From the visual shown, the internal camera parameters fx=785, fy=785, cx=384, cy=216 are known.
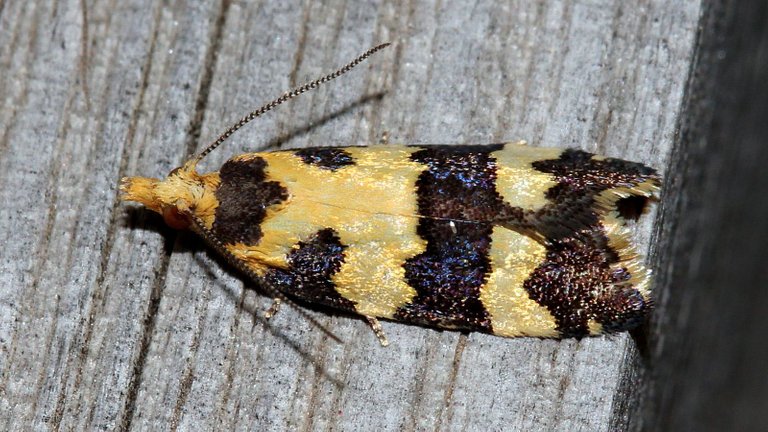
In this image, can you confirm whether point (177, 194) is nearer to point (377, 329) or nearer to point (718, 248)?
point (377, 329)

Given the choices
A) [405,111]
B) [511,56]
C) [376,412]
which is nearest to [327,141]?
[405,111]

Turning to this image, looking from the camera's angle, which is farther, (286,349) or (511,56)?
(511,56)

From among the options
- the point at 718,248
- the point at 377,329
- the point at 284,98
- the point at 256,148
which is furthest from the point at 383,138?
the point at 718,248

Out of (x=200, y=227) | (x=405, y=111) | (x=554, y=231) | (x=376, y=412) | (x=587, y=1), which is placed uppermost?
(x=587, y=1)

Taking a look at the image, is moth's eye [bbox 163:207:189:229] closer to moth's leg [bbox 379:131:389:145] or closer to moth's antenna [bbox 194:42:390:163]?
moth's antenna [bbox 194:42:390:163]

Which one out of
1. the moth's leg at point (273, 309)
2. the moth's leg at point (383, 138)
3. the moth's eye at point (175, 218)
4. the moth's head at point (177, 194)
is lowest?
the moth's leg at point (273, 309)

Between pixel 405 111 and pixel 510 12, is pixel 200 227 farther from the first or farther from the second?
pixel 510 12

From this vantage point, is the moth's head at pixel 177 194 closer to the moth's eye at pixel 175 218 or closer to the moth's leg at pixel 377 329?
the moth's eye at pixel 175 218

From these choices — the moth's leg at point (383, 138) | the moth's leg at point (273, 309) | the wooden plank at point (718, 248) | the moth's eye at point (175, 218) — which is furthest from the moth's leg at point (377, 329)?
the wooden plank at point (718, 248)
